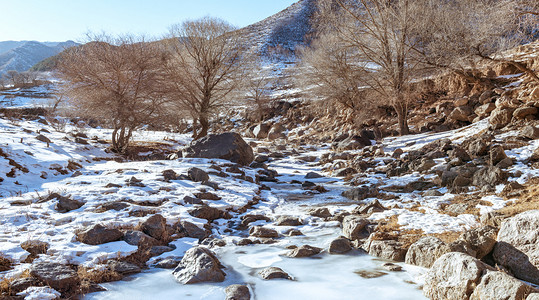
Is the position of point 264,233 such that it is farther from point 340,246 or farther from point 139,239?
point 139,239

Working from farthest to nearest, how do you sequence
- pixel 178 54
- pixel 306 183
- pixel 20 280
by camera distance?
pixel 178 54 → pixel 306 183 → pixel 20 280

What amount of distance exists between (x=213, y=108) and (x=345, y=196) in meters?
13.8

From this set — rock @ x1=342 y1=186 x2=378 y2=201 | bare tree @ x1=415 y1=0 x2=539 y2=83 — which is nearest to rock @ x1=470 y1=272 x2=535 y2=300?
rock @ x1=342 y1=186 x2=378 y2=201

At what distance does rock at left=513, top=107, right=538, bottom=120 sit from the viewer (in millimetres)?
11180

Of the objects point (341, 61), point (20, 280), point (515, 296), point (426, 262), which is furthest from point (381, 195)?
point (341, 61)

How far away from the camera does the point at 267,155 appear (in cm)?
1895

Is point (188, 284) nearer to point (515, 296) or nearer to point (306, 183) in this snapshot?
point (515, 296)

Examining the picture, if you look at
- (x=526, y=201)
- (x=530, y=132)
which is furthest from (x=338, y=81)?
(x=526, y=201)

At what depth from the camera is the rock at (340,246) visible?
5457 millimetres

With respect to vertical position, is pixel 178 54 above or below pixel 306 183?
above

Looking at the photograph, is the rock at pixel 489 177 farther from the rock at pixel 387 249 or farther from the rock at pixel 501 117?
the rock at pixel 501 117

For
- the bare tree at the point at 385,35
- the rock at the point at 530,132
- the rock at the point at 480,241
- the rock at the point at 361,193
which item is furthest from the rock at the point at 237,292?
the bare tree at the point at 385,35

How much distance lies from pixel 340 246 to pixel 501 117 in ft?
32.8

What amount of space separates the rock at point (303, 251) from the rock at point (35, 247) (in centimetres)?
356
